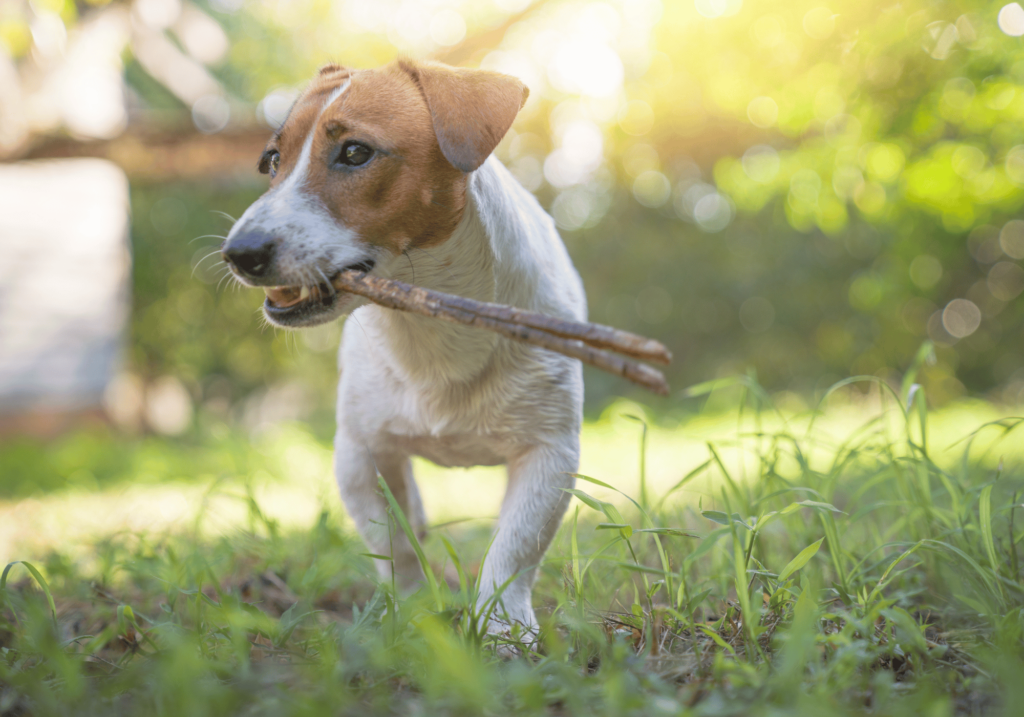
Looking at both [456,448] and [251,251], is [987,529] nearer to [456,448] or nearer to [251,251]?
[456,448]

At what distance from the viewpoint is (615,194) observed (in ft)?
40.5

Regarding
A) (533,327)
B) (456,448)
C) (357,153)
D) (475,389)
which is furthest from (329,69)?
(533,327)

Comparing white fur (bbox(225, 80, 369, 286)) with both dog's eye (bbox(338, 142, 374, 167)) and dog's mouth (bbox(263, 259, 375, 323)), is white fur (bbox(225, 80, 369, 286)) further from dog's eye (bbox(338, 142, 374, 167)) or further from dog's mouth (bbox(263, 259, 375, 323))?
dog's eye (bbox(338, 142, 374, 167))

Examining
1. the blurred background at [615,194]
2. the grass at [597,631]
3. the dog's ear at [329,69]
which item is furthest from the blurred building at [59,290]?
the grass at [597,631]

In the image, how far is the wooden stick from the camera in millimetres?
1347

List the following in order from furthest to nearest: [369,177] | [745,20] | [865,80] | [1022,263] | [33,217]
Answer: [1022,263] → [33,217] → [745,20] → [865,80] → [369,177]

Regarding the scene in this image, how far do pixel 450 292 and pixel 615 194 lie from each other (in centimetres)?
1074

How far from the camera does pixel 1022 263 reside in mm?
11148

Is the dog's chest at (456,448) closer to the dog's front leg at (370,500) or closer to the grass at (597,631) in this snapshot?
the dog's front leg at (370,500)

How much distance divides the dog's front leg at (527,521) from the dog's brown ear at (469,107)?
35.3 inches

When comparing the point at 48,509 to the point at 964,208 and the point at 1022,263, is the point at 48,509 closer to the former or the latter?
the point at 964,208

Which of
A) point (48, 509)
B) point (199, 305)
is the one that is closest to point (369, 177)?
point (48, 509)

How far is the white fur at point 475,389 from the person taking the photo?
6.97ft

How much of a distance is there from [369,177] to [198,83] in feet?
26.6
